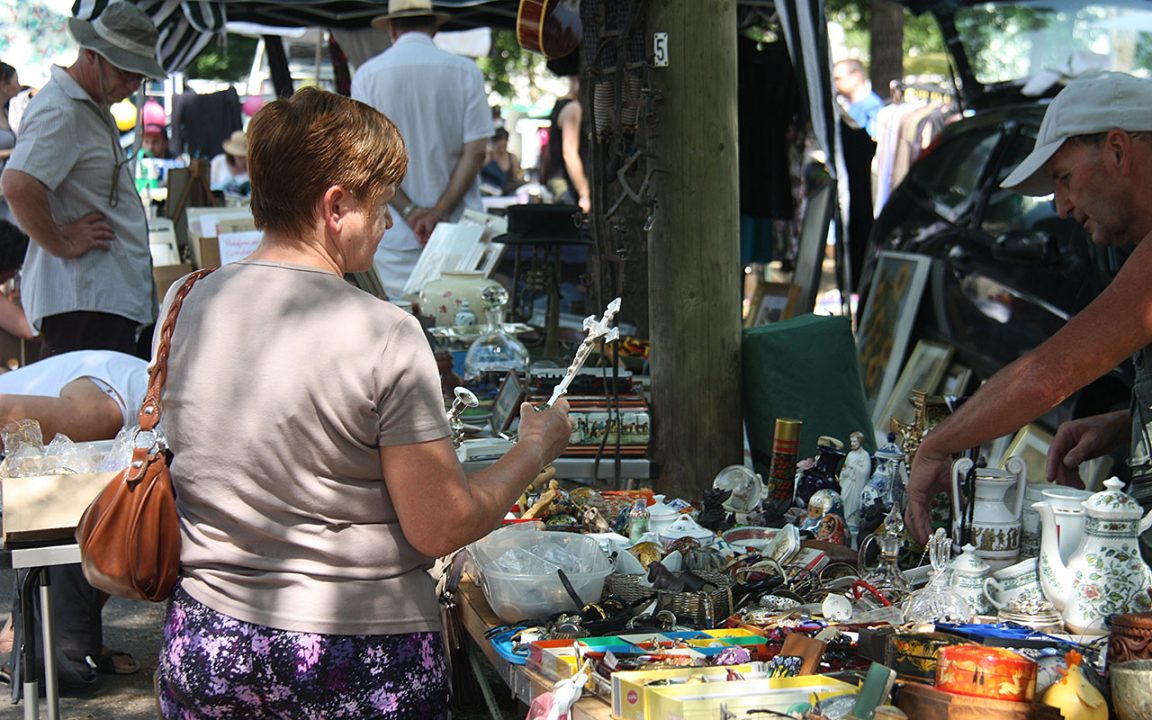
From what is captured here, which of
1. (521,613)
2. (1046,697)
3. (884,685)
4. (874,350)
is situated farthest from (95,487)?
(874,350)

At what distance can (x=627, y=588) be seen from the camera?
8.72 feet

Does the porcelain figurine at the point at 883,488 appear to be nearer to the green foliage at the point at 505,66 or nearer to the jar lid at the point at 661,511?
the jar lid at the point at 661,511

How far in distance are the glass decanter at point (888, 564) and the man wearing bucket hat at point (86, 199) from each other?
3241mm

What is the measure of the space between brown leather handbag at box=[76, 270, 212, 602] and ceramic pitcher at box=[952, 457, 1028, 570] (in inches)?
58.7

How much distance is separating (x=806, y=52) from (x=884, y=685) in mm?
4482

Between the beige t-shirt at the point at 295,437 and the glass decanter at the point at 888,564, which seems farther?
the glass decanter at the point at 888,564

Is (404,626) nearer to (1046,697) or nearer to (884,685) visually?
(884,685)

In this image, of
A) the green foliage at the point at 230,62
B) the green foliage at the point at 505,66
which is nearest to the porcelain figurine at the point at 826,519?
the green foliage at the point at 505,66

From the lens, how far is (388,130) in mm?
2049

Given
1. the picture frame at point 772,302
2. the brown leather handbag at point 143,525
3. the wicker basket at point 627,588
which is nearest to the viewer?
the brown leather handbag at point 143,525

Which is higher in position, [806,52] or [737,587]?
[806,52]

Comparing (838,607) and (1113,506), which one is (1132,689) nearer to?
(1113,506)

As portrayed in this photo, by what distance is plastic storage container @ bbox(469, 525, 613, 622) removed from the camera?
2.57m

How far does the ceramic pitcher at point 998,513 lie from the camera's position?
2.52 m
